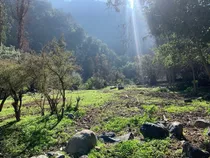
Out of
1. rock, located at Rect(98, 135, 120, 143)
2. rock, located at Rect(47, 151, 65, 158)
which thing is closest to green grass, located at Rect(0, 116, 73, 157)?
rock, located at Rect(47, 151, 65, 158)

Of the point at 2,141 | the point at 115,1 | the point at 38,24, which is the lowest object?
the point at 2,141

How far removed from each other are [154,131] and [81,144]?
108 inches

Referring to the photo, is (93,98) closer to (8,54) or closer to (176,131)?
(8,54)

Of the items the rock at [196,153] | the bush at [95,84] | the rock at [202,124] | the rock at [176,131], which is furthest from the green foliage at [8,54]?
the bush at [95,84]

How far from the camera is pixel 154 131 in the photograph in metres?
8.82

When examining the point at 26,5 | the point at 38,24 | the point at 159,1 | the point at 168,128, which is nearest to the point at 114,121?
the point at 168,128

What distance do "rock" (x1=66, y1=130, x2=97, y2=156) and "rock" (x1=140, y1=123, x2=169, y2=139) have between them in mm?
1951

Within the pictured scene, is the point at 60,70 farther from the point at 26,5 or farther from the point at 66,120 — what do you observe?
the point at 26,5

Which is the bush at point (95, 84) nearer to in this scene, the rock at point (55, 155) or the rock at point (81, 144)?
the rock at point (81, 144)

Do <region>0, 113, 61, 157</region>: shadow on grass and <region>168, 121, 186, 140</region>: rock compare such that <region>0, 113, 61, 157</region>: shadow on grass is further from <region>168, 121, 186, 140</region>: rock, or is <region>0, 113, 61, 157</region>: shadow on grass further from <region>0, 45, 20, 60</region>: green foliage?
<region>0, 45, 20, 60</region>: green foliage

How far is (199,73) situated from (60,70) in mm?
30636

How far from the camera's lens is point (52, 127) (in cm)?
1164

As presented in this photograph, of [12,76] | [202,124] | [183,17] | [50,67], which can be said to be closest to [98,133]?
[202,124]

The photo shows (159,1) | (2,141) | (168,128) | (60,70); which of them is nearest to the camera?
(159,1)
